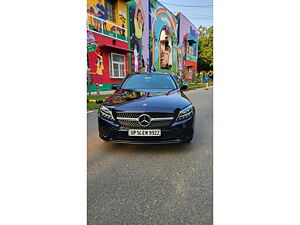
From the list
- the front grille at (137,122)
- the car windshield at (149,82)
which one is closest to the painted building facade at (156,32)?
the car windshield at (149,82)

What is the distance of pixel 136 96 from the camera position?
146 centimetres

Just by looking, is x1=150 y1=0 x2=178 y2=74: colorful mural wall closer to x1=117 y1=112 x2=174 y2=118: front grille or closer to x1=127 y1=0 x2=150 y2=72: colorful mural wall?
x1=127 y1=0 x2=150 y2=72: colorful mural wall

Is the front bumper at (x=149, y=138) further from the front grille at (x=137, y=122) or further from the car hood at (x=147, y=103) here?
the car hood at (x=147, y=103)

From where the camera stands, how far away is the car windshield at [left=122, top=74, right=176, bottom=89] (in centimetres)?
186

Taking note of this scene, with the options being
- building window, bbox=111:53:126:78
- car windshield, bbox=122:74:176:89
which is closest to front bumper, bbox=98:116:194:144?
car windshield, bbox=122:74:176:89

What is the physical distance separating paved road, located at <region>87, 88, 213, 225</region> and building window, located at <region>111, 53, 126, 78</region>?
4.66 m

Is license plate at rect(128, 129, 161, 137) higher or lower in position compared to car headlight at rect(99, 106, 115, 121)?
lower

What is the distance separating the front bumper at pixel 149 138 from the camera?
1206mm

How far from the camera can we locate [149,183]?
902mm

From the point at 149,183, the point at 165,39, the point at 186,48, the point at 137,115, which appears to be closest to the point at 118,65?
the point at 165,39

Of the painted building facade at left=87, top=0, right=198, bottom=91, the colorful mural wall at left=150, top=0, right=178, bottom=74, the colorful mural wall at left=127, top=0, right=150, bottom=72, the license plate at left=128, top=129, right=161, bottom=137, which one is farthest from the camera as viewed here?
the colorful mural wall at left=127, top=0, right=150, bottom=72
